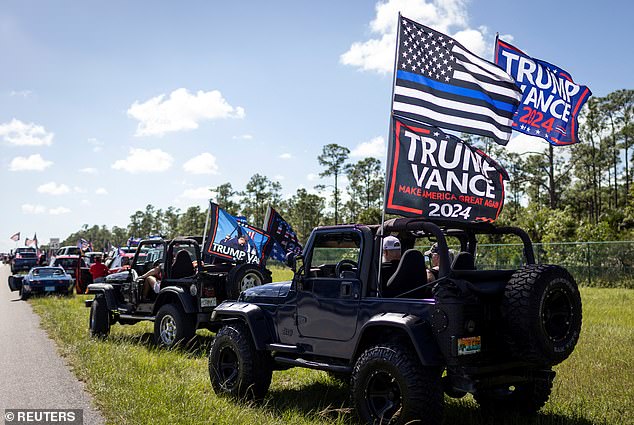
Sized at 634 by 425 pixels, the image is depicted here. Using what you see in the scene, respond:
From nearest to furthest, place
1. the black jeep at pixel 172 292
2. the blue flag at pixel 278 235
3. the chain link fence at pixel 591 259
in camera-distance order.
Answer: the black jeep at pixel 172 292
the blue flag at pixel 278 235
the chain link fence at pixel 591 259

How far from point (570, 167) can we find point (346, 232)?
61.1 m

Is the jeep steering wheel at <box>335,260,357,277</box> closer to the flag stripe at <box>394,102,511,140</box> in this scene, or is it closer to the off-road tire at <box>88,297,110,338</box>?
the flag stripe at <box>394,102,511,140</box>

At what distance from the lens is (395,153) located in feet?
19.7

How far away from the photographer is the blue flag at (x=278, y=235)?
11.7 m

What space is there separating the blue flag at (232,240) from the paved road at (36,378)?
3.22 metres

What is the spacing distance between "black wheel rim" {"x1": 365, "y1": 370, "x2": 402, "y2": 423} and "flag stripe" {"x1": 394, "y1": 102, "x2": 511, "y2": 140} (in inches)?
108

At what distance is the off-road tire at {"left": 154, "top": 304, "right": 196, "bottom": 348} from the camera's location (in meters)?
10.1

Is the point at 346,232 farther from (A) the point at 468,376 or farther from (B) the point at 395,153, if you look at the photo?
(A) the point at 468,376

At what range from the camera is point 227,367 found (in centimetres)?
712

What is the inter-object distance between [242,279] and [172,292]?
1315mm

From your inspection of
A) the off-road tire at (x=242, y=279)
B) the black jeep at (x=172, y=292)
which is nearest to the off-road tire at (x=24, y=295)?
the black jeep at (x=172, y=292)

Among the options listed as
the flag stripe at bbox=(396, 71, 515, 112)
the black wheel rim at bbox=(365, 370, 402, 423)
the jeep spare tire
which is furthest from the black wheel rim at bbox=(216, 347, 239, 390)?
the flag stripe at bbox=(396, 71, 515, 112)

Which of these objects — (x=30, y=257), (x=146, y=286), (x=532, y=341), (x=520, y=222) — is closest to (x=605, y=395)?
(x=532, y=341)

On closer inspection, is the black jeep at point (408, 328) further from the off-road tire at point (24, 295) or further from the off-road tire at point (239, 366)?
the off-road tire at point (24, 295)
